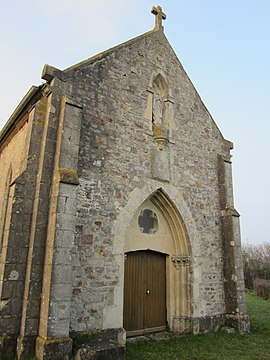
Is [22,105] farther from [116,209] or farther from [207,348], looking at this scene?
[207,348]

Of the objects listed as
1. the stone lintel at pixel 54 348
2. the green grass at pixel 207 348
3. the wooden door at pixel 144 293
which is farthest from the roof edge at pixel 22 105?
the green grass at pixel 207 348

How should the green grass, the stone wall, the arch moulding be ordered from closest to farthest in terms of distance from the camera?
the green grass
the stone wall
the arch moulding

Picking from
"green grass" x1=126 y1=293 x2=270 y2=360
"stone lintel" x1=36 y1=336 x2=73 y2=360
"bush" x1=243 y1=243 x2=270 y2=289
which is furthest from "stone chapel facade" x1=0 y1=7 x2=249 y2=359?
"bush" x1=243 y1=243 x2=270 y2=289

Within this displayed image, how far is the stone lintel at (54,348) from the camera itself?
515 centimetres

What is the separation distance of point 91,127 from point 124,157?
119cm

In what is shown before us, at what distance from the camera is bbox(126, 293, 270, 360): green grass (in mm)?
6402

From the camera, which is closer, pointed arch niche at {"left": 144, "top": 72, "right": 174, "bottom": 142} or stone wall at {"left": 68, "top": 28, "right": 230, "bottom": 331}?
stone wall at {"left": 68, "top": 28, "right": 230, "bottom": 331}

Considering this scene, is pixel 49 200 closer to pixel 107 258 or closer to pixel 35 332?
pixel 107 258

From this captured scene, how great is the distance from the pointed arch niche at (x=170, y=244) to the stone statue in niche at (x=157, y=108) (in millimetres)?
2198

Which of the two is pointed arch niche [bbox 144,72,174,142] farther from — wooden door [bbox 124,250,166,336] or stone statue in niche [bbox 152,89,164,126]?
wooden door [bbox 124,250,166,336]

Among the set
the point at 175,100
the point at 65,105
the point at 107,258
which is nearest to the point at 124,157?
the point at 65,105

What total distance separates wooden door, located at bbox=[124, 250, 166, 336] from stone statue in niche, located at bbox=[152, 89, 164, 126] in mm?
3926

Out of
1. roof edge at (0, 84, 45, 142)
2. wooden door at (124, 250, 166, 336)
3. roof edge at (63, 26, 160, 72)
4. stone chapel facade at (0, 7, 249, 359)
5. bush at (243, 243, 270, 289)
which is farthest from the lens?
bush at (243, 243, 270, 289)

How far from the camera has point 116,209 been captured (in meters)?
7.39
